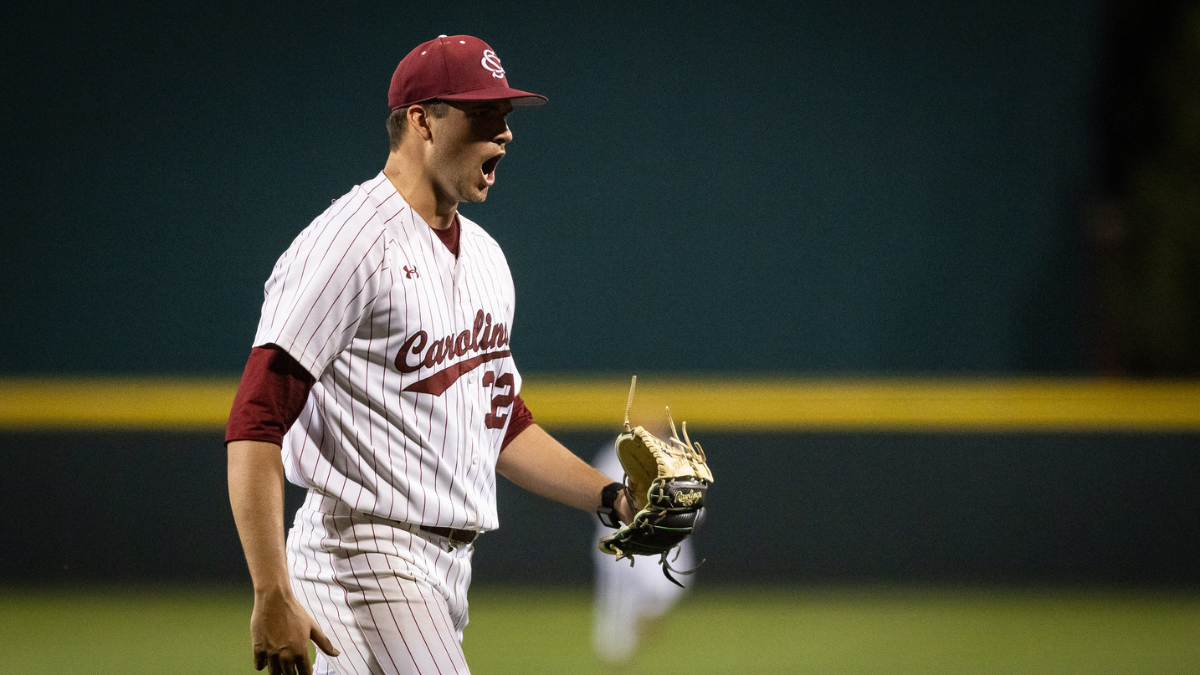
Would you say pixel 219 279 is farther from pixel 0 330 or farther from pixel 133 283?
pixel 0 330

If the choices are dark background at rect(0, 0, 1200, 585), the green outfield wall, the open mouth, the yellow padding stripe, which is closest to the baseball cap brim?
the open mouth

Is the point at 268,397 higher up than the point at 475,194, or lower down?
lower down

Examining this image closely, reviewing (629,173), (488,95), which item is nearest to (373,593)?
(488,95)

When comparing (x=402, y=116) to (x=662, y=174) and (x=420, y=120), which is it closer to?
(x=420, y=120)

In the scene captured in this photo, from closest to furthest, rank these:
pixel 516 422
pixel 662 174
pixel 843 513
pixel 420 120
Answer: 1. pixel 420 120
2. pixel 516 422
3. pixel 843 513
4. pixel 662 174

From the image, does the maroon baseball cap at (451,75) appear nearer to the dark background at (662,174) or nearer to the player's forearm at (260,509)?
the player's forearm at (260,509)

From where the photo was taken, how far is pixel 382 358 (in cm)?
187

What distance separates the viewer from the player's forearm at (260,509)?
161cm

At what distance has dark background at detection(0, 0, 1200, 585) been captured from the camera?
6820 millimetres

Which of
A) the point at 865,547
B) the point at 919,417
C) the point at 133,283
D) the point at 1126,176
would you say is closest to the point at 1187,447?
the point at 919,417

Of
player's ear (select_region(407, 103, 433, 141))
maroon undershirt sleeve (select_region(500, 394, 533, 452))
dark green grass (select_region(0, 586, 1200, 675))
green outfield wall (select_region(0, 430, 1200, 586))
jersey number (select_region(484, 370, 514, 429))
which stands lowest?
dark green grass (select_region(0, 586, 1200, 675))

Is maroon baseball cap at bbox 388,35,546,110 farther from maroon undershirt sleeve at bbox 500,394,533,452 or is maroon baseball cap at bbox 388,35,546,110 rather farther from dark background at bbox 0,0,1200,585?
dark background at bbox 0,0,1200,585

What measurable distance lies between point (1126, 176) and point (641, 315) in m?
3.06

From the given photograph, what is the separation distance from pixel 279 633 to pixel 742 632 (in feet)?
10.8
